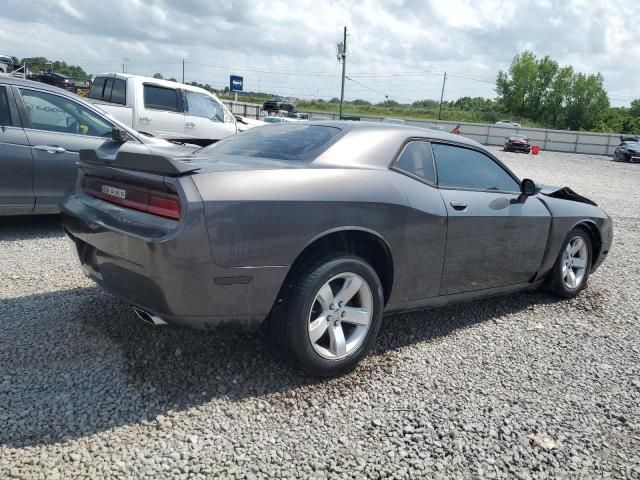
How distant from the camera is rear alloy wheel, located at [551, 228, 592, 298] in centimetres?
459

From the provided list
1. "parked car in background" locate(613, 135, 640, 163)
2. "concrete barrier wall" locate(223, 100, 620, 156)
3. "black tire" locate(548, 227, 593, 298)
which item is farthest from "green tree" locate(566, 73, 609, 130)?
"black tire" locate(548, 227, 593, 298)

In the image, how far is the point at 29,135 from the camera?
5.39 metres

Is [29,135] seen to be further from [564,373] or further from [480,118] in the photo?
[480,118]

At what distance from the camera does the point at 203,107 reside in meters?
11.0

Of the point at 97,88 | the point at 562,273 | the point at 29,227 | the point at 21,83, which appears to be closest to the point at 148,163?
the point at 562,273

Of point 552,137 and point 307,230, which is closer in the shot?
point 307,230

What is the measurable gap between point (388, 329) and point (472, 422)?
118 centimetres

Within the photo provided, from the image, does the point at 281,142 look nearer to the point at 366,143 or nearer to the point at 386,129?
the point at 366,143

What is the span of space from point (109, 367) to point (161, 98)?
8415 mm

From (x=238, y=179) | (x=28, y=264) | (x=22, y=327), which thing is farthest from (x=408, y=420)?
(x=28, y=264)

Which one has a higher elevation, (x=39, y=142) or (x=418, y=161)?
(x=418, y=161)

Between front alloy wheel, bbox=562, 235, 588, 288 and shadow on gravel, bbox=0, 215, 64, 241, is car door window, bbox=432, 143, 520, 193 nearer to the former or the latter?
front alloy wheel, bbox=562, 235, 588, 288

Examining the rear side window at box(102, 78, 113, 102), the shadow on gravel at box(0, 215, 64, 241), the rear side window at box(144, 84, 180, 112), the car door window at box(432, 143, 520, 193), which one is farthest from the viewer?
the rear side window at box(102, 78, 113, 102)

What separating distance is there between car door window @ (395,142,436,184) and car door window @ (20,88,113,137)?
154 inches
